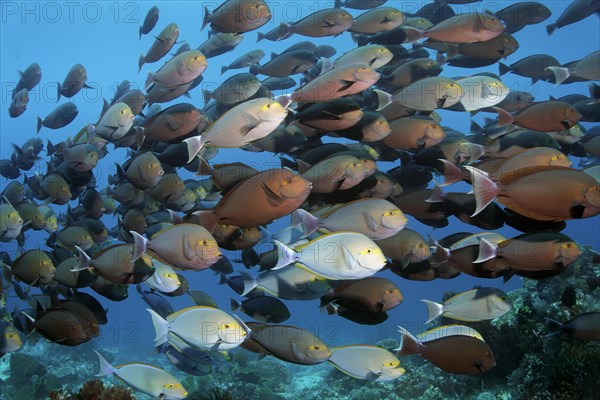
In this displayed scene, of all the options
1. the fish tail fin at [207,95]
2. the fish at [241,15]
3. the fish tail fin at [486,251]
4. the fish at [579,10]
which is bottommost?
the fish tail fin at [486,251]

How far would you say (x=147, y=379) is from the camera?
4543 millimetres

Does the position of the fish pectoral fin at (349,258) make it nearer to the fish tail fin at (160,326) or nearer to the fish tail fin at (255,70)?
the fish tail fin at (160,326)

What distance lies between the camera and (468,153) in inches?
180

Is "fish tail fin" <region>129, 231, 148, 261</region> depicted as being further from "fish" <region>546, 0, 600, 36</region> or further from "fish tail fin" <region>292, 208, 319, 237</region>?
"fish" <region>546, 0, 600, 36</region>

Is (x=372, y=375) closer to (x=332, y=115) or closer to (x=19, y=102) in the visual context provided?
(x=332, y=115)

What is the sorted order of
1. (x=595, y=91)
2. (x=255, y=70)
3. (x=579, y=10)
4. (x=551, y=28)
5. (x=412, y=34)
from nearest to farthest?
1. (x=595, y=91)
2. (x=412, y=34)
3. (x=579, y=10)
4. (x=255, y=70)
5. (x=551, y=28)

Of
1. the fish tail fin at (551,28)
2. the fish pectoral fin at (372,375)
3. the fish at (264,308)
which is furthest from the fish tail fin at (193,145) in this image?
the fish tail fin at (551,28)

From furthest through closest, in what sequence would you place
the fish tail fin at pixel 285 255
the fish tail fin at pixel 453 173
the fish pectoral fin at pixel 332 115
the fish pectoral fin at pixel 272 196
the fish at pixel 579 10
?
the fish at pixel 579 10, the fish pectoral fin at pixel 332 115, the fish tail fin at pixel 453 173, the fish pectoral fin at pixel 272 196, the fish tail fin at pixel 285 255

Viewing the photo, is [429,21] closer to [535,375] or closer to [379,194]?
[379,194]

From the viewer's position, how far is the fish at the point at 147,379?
14.9ft

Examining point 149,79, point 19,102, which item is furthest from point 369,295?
point 19,102

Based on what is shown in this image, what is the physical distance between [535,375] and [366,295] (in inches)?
177

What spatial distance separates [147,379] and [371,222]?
309 centimetres

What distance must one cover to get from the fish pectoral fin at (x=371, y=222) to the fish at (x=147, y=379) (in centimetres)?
287
